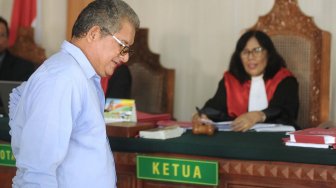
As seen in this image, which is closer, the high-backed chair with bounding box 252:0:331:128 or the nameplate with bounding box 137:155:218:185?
the nameplate with bounding box 137:155:218:185

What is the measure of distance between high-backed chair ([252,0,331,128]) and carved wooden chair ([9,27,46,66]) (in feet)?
6.21

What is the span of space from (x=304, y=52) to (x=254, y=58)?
43 centimetres

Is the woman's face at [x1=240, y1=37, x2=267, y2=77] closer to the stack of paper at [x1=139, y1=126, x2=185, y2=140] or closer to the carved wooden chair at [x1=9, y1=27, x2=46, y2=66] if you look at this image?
the stack of paper at [x1=139, y1=126, x2=185, y2=140]

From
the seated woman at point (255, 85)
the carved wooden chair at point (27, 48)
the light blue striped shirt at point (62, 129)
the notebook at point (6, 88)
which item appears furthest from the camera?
the carved wooden chair at point (27, 48)

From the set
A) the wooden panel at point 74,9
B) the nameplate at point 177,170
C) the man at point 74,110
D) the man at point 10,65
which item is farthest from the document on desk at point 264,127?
the man at point 10,65

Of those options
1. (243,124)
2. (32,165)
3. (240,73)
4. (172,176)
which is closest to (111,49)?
(32,165)

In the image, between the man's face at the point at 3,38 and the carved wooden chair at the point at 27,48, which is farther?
the carved wooden chair at the point at 27,48

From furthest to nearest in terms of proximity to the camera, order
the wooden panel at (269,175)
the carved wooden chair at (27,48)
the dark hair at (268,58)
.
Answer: the carved wooden chair at (27,48) < the dark hair at (268,58) < the wooden panel at (269,175)

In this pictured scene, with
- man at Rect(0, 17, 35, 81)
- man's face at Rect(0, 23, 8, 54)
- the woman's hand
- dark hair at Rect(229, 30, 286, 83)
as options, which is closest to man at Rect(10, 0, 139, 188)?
the woman's hand

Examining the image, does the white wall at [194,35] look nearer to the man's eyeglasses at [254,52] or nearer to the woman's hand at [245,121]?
the man's eyeglasses at [254,52]

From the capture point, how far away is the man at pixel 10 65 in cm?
462

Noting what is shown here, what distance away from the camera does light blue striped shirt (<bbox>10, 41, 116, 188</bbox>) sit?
4.93ft

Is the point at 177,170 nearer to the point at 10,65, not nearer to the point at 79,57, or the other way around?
the point at 79,57

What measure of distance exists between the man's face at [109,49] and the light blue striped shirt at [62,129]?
1.3 inches
